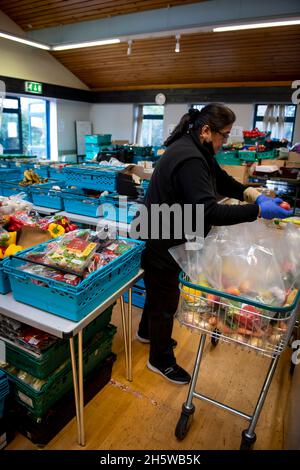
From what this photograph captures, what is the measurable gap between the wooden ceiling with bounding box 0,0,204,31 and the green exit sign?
125 centimetres

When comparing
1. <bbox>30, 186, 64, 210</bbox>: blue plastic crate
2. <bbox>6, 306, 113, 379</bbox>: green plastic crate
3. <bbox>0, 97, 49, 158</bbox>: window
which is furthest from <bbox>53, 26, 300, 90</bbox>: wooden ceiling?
<bbox>6, 306, 113, 379</bbox>: green plastic crate

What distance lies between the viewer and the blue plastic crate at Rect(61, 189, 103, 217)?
118 inches

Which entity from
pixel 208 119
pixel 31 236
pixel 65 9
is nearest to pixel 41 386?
pixel 31 236

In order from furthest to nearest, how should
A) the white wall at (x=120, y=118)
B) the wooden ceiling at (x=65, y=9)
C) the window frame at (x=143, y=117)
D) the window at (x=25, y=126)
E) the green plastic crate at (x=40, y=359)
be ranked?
the window frame at (x=143, y=117) → the white wall at (x=120, y=118) → the window at (x=25, y=126) → the wooden ceiling at (x=65, y=9) → the green plastic crate at (x=40, y=359)

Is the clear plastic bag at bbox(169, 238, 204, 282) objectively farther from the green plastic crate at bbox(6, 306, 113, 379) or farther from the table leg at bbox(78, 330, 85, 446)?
the green plastic crate at bbox(6, 306, 113, 379)

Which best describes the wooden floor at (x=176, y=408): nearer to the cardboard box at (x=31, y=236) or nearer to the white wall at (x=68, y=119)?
the cardboard box at (x=31, y=236)

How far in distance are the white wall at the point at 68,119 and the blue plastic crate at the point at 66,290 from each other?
851cm

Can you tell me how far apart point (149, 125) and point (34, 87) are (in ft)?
11.1

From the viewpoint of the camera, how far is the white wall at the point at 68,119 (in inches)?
357

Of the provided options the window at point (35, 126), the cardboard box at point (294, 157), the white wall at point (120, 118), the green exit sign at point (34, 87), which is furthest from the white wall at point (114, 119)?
the cardboard box at point (294, 157)

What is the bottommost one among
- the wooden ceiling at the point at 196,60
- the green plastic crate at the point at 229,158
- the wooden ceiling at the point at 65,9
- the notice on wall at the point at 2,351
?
the notice on wall at the point at 2,351

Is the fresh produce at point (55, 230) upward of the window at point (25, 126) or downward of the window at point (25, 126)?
downward

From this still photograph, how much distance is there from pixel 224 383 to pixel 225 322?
1034mm

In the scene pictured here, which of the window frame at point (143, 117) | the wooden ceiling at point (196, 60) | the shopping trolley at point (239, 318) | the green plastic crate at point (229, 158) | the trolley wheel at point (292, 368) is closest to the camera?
the shopping trolley at point (239, 318)
